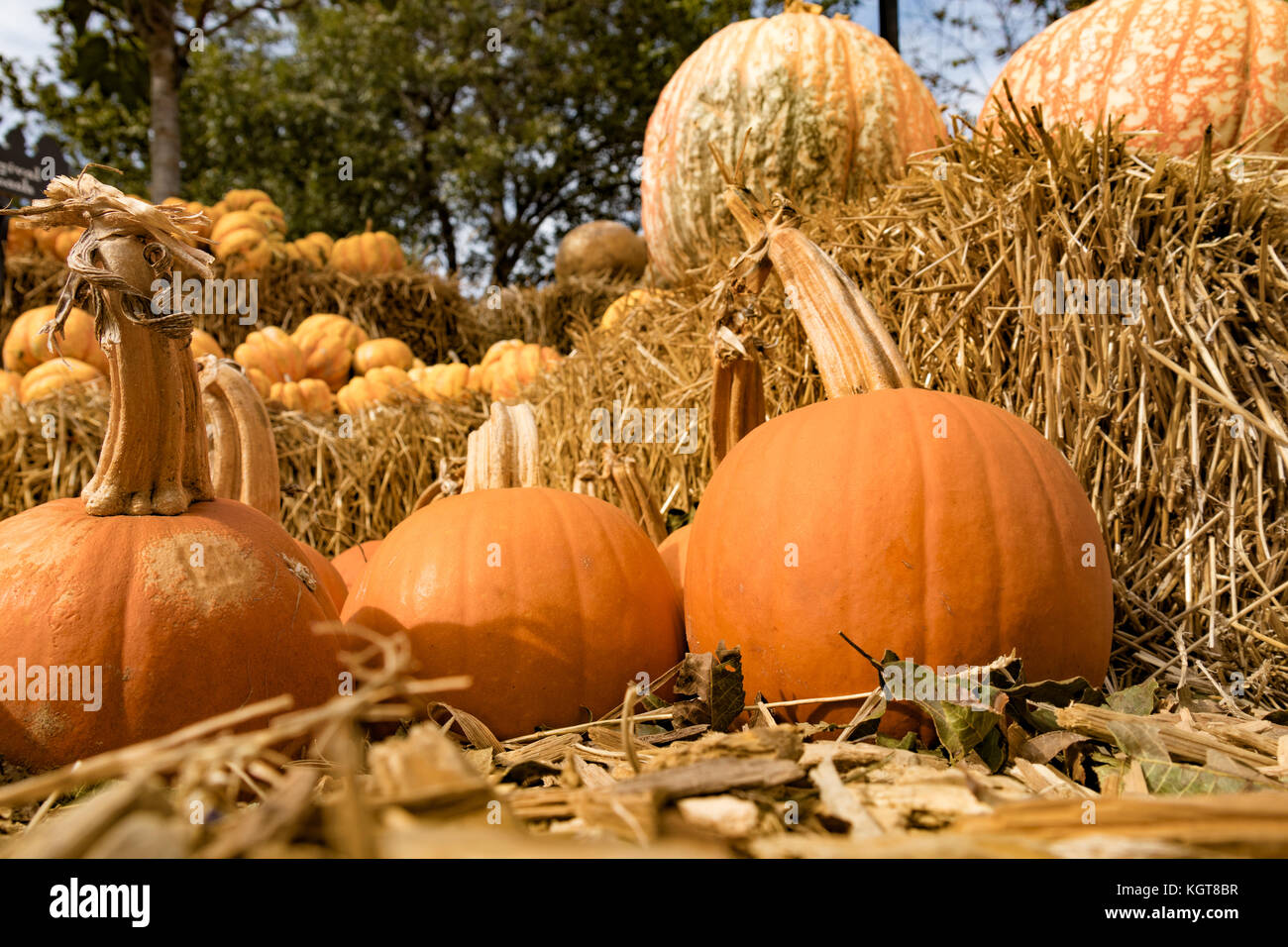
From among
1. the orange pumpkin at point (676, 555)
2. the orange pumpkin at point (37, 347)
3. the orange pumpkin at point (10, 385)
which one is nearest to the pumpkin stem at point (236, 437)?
the orange pumpkin at point (676, 555)

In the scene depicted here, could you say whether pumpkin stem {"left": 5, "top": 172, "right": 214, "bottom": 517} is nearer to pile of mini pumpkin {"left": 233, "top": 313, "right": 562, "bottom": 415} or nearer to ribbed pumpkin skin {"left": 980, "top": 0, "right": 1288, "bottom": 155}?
ribbed pumpkin skin {"left": 980, "top": 0, "right": 1288, "bottom": 155}

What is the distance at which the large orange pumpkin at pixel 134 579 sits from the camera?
1.23m

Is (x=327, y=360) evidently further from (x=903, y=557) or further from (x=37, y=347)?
(x=903, y=557)

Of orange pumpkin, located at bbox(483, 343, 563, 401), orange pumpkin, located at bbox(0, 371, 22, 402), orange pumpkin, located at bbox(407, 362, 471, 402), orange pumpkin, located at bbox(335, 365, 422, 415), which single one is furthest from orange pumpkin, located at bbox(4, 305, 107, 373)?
orange pumpkin, located at bbox(483, 343, 563, 401)

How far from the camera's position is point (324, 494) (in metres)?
3.68

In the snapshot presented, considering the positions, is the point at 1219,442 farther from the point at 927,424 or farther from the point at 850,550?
the point at 850,550

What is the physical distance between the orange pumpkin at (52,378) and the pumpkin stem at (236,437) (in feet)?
7.54

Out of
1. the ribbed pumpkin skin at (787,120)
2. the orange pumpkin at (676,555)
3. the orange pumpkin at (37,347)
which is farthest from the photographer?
the orange pumpkin at (37,347)

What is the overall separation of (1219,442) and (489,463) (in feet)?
5.22

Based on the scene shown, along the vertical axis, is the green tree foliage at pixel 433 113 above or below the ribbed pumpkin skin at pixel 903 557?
above

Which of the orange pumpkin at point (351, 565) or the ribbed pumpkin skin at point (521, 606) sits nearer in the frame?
the ribbed pumpkin skin at point (521, 606)

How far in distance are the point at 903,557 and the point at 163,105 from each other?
20.9 ft

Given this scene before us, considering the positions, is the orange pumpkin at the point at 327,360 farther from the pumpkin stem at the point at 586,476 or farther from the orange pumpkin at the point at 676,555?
the orange pumpkin at the point at 676,555

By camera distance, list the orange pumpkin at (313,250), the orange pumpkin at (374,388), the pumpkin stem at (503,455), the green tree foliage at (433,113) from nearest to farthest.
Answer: the pumpkin stem at (503,455) → the orange pumpkin at (374,388) → the orange pumpkin at (313,250) → the green tree foliage at (433,113)
